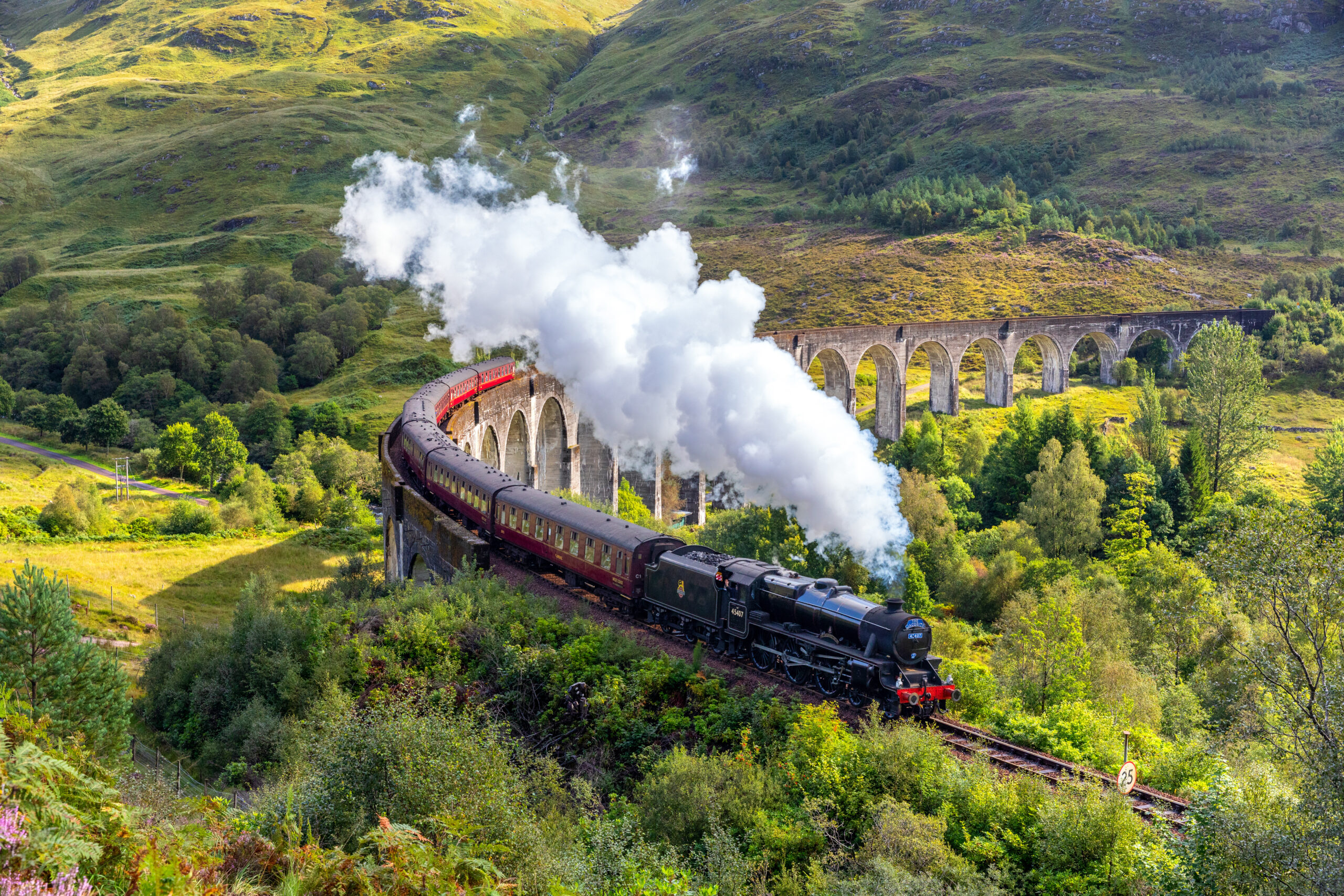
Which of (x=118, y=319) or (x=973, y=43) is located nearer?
(x=118, y=319)

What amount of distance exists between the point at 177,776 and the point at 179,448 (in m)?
57.5

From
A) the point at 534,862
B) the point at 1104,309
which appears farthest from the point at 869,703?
the point at 1104,309

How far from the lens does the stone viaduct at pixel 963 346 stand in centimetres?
7456

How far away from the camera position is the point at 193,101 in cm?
17362

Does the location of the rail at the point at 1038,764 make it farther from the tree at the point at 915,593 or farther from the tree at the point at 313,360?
the tree at the point at 313,360

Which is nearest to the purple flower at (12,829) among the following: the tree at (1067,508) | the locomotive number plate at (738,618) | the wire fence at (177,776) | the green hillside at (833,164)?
the wire fence at (177,776)

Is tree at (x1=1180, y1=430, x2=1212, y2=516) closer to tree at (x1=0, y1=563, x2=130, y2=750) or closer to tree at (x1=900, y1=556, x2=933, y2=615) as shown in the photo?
tree at (x1=900, y1=556, x2=933, y2=615)

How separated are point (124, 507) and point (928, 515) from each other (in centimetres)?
4764

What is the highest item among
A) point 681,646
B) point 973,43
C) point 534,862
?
point 973,43

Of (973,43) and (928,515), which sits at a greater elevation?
(973,43)

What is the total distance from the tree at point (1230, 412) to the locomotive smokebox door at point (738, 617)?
1868 inches

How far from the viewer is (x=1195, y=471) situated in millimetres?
52625

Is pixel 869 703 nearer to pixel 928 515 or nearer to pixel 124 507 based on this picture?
Answer: pixel 928 515

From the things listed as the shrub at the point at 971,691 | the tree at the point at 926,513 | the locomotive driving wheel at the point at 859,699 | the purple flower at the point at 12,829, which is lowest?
the tree at the point at 926,513
